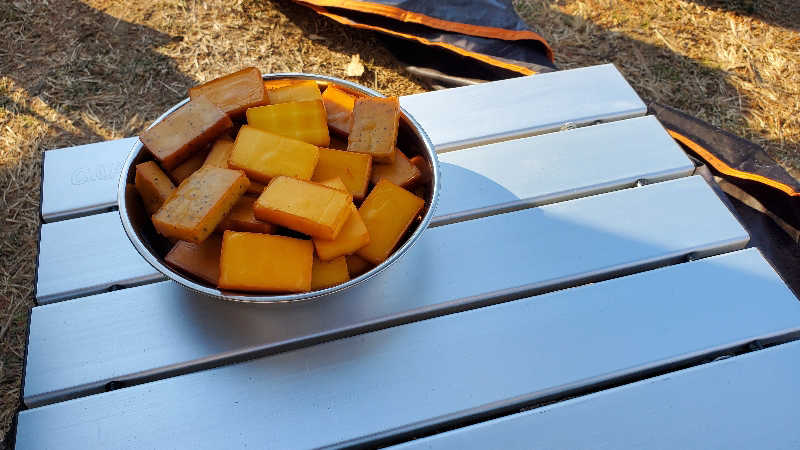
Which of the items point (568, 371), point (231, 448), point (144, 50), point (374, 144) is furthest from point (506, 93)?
point (144, 50)

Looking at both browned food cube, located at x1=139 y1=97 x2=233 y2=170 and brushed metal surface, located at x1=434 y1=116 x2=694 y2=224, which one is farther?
brushed metal surface, located at x1=434 y1=116 x2=694 y2=224

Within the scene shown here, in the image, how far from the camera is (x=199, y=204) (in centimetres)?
95

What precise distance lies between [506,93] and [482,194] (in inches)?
13.8

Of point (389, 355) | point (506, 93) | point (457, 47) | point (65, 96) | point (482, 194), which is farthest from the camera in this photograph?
point (65, 96)

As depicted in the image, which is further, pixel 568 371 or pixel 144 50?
pixel 144 50

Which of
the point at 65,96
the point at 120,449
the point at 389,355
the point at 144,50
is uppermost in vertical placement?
the point at 389,355

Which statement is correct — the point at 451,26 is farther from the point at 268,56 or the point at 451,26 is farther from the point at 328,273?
the point at 328,273

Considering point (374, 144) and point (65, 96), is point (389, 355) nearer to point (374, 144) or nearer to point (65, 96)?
point (374, 144)

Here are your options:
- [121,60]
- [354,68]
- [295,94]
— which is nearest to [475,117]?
[295,94]

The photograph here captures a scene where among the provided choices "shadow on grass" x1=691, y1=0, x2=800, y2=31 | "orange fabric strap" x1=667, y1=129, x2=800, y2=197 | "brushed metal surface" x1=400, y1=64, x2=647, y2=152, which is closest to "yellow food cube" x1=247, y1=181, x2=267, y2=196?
"brushed metal surface" x1=400, y1=64, x2=647, y2=152

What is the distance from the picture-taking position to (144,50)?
2484 mm

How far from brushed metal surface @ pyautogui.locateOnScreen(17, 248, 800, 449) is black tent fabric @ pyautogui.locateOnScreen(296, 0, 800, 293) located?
0.63 meters

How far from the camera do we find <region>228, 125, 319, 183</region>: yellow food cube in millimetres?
1011

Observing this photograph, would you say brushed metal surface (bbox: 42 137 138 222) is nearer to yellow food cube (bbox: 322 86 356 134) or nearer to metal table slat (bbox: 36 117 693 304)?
metal table slat (bbox: 36 117 693 304)
